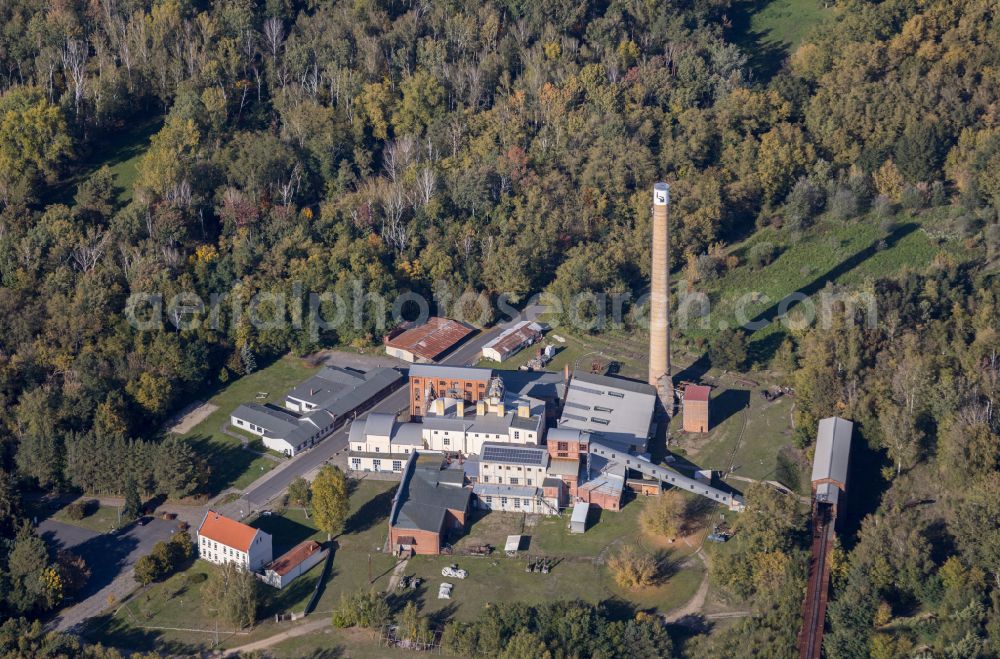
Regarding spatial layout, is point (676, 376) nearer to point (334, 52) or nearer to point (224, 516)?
point (224, 516)

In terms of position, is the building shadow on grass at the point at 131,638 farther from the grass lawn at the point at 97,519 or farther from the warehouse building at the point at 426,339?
the warehouse building at the point at 426,339

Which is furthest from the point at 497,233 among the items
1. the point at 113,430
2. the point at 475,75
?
the point at 113,430

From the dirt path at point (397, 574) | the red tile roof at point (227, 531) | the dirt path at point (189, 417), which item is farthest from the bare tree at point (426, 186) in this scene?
the dirt path at point (397, 574)

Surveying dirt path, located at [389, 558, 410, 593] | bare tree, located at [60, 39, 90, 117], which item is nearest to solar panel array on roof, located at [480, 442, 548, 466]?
dirt path, located at [389, 558, 410, 593]

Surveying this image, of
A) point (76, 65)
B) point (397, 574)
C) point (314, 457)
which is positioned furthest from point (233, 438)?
point (76, 65)

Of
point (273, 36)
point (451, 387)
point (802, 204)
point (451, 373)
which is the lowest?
point (451, 387)

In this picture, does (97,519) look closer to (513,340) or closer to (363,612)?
(363,612)
